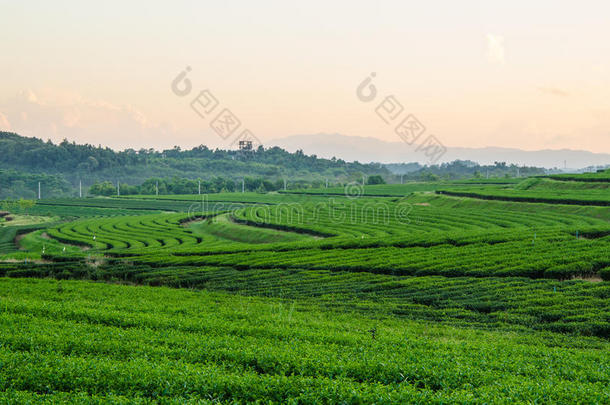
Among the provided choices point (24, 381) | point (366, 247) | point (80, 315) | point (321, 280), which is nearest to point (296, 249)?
point (366, 247)

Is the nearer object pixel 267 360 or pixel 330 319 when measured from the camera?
pixel 267 360

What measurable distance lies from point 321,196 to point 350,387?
11760 centimetres

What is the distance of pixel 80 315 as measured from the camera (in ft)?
66.7

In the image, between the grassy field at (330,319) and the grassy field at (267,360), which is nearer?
the grassy field at (267,360)

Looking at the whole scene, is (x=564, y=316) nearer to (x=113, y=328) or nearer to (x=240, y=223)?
(x=113, y=328)

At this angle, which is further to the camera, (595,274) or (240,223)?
(240,223)

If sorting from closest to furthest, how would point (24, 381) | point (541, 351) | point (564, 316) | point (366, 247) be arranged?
point (24, 381)
point (541, 351)
point (564, 316)
point (366, 247)

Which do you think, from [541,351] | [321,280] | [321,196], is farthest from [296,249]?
[321,196]

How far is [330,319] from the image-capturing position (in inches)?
941

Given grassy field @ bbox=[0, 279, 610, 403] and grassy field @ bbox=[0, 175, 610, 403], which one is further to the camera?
grassy field @ bbox=[0, 175, 610, 403]

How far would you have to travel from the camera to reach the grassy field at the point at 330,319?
12.7 m

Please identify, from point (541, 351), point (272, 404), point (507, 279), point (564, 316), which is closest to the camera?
point (272, 404)

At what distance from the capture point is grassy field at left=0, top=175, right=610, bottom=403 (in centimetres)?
1273

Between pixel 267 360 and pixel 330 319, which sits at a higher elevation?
pixel 267 360
